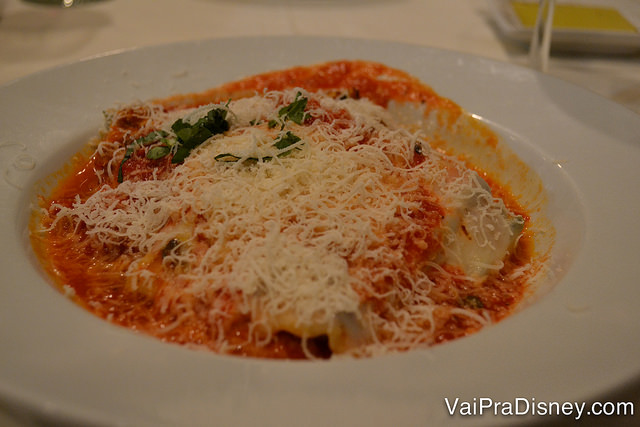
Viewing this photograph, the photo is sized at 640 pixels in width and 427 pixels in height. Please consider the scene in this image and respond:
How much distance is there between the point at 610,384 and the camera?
1270 millimetres

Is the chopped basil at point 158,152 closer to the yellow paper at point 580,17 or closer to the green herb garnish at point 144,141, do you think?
the green herb garnish at point 144,141

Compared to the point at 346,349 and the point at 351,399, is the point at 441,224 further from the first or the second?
the point at 351,399

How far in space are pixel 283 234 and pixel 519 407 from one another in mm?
901

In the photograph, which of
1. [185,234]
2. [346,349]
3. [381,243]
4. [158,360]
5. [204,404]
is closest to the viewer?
[204,404]

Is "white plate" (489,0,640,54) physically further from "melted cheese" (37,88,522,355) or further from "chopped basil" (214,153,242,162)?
"chopped basil" (214,153,242,162)

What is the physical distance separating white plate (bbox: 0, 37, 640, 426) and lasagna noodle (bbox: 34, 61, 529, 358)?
0.75 feet

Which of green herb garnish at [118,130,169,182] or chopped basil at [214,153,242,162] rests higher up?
chopped basil at [214,153,242,162]

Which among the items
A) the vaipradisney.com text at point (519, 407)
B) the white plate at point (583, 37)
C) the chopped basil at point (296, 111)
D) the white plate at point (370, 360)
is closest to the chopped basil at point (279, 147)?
the chopped basil at point (296, 111)

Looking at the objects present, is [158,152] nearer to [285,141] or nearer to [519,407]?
[285,141]

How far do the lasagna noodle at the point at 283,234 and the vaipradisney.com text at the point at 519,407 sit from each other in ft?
1.38

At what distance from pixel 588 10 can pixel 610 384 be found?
12.2ft

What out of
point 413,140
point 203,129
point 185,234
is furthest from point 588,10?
point 185,234

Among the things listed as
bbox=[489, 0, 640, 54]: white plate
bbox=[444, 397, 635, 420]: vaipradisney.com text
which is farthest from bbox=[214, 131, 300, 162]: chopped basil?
bbox=[489, 0, 640, 54]: white plate

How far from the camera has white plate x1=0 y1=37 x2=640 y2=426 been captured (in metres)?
1.23
